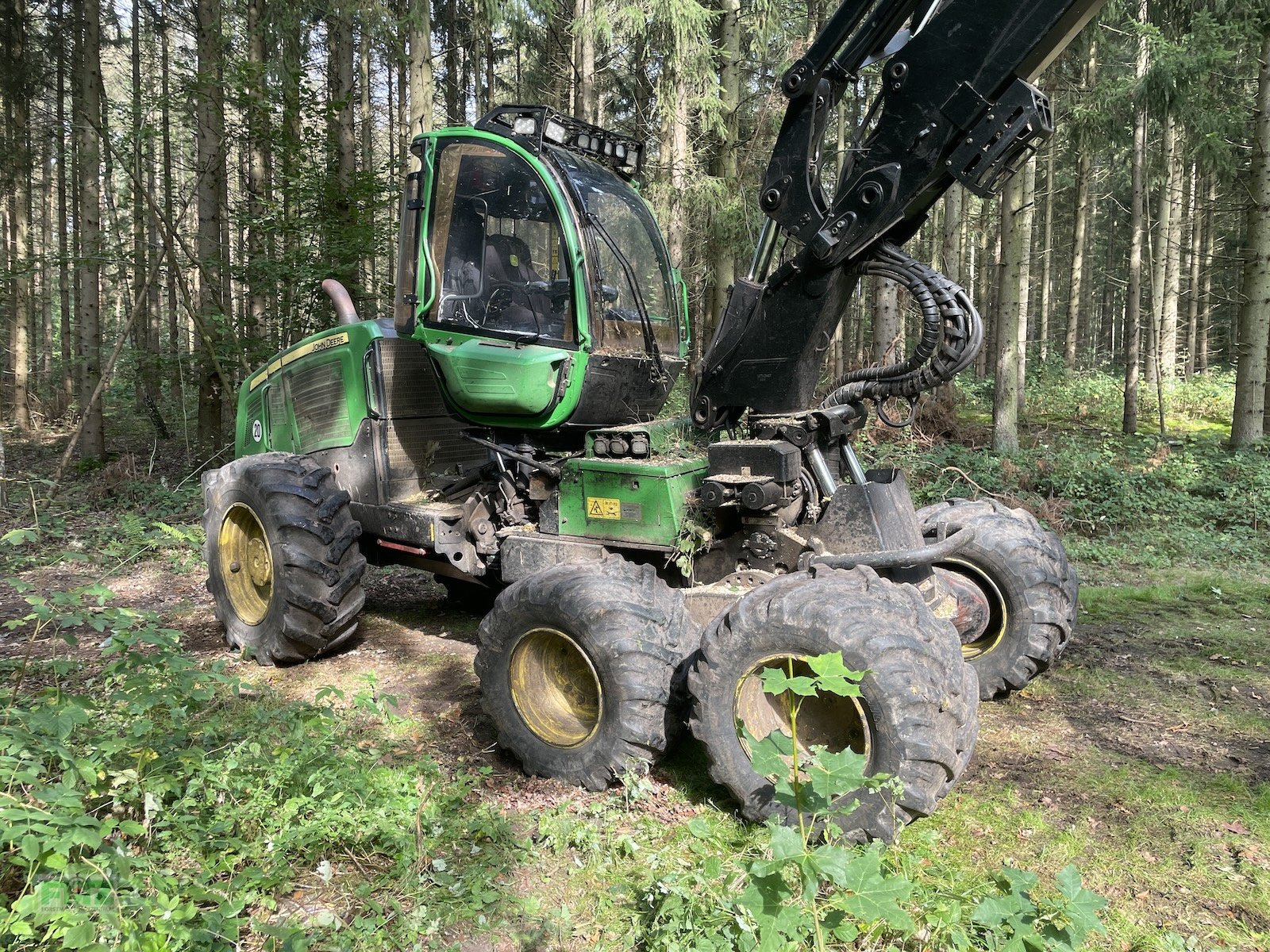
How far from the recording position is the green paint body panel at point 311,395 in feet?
17.3

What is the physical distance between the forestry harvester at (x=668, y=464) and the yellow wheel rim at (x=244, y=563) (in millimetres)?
19

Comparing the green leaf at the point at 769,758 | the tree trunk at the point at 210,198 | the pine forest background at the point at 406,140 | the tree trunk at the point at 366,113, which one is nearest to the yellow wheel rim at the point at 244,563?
the pine forest background at the point at 406,140

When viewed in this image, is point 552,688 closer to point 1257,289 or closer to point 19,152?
point 1257,289

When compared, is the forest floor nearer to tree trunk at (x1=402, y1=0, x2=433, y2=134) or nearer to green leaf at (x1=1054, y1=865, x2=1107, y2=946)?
green leaf at (x1=1054, y1=865, x2=1107, y2=946)

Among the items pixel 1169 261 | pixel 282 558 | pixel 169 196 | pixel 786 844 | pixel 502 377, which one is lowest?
pixel 786 844

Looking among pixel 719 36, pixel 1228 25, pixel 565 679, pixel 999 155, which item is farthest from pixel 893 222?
pixel 1228 25

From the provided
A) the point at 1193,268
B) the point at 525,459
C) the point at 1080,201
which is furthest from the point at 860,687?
the point at 1193,268

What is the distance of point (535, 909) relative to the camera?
2738mm

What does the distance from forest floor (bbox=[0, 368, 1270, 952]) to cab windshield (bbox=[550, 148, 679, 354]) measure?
223cm

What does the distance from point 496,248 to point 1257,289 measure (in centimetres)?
1085

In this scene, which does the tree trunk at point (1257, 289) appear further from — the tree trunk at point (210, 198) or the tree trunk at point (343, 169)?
the tree trunk at point (210, 198)

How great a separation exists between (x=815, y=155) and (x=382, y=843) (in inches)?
133

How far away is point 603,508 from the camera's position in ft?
14.0

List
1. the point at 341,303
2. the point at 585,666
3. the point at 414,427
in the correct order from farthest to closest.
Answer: the point at 341,303 → the point at 414,427 → the point at 585,666
